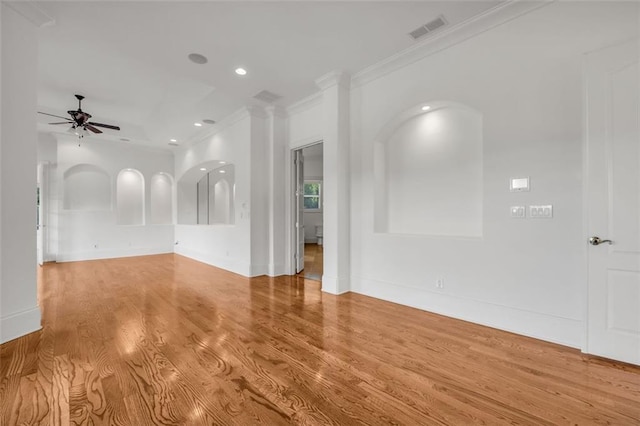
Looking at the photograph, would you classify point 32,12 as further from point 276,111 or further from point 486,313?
point 486,313

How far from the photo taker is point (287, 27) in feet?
9.89

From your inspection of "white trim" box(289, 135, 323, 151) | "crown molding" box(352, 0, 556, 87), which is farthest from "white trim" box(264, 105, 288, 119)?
"crown molding" box(352, 0, 556, 87)

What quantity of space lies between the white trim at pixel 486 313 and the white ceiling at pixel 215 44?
3073 mm

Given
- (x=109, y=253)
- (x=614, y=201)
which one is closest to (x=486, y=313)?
(x=614, y=201)

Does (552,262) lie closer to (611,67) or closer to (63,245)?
(611,67)

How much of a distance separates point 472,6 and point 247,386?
3946mm

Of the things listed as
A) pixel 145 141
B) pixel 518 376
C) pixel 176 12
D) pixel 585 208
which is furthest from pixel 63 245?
pixel 585 208

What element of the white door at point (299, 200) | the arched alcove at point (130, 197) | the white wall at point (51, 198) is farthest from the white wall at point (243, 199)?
the white wall at point (51, 198)

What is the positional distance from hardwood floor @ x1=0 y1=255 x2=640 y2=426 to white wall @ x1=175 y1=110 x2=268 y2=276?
6.55ft

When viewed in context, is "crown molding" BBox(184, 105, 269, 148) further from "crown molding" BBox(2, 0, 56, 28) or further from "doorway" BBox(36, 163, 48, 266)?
"doorway" BBox(36, 163, 48, 266)

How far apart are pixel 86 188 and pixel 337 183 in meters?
7.64

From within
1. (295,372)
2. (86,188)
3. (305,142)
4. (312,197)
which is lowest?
(295,372)

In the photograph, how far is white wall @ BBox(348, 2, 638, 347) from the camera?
2.44 m

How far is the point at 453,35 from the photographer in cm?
310
